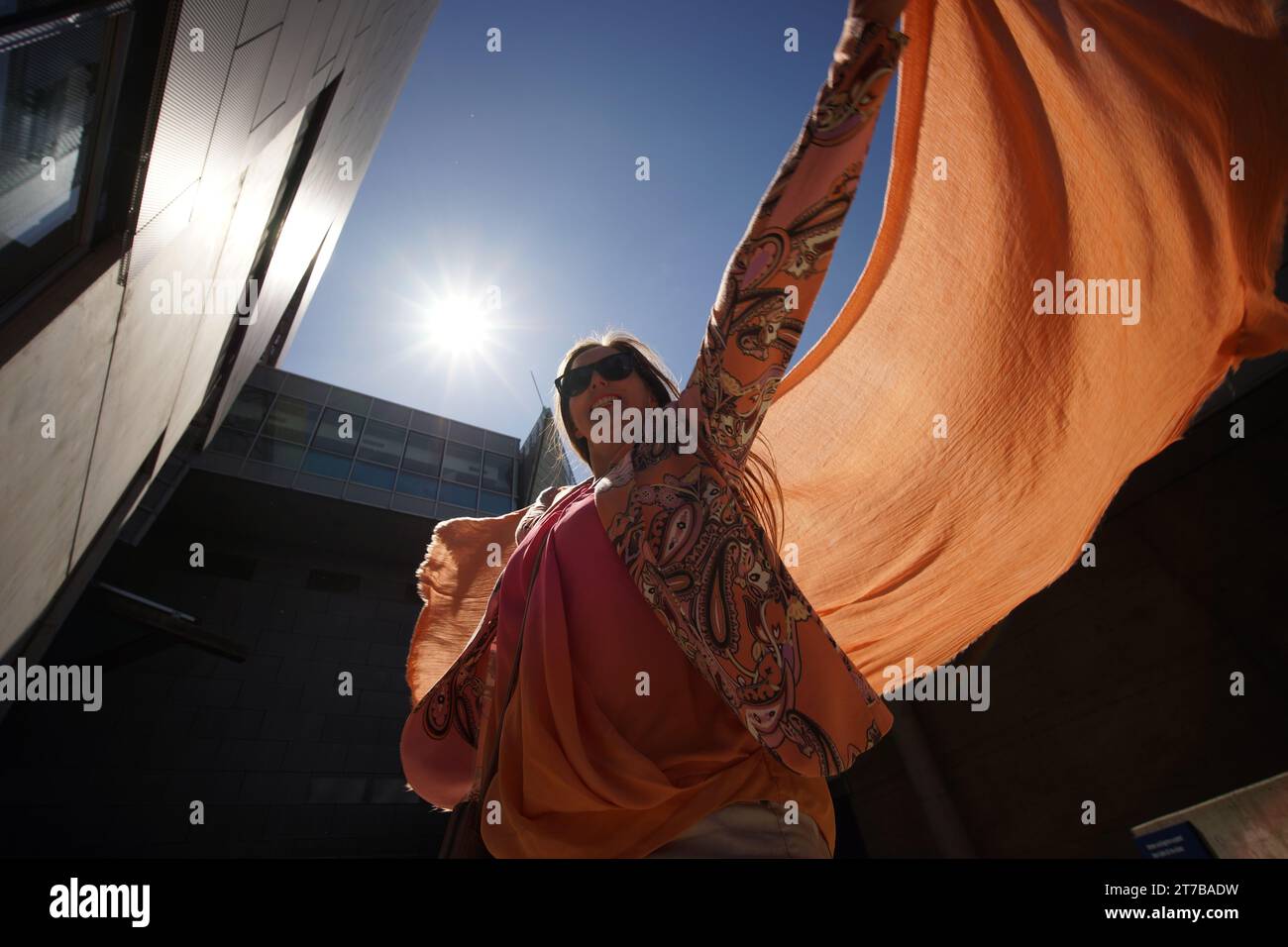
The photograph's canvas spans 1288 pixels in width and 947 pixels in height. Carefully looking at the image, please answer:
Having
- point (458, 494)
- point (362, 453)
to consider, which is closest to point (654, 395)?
point (458, 494)

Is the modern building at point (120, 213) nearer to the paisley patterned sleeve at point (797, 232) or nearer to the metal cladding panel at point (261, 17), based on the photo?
the metal cladding panel at point (261, 17)

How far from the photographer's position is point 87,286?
7.07 ft

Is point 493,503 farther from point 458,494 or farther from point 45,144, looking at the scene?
point 45,144

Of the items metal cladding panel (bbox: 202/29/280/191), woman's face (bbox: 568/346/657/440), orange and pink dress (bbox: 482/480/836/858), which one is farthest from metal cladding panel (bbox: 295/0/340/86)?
orange and pink dress (bbox: 482/480/836/858)

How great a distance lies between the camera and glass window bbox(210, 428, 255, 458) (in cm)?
1116

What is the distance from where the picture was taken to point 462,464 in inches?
594

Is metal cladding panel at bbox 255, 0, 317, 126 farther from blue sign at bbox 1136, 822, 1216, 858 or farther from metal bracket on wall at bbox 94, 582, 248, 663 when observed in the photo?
metal bracket on wall at bbox 94, 582, 248, 663

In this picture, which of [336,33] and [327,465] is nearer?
[336,33]

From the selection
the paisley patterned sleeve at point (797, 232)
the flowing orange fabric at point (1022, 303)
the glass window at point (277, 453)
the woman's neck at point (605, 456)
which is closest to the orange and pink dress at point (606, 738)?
the woman's neck at point (605, 456)

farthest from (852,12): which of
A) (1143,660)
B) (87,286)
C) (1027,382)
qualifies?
(1143,660)

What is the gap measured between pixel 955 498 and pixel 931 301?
0.63 m

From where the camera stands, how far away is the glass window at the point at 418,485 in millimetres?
13109

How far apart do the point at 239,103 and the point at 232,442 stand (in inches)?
432

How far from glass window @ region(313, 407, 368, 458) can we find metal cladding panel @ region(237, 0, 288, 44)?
11.5 meters
